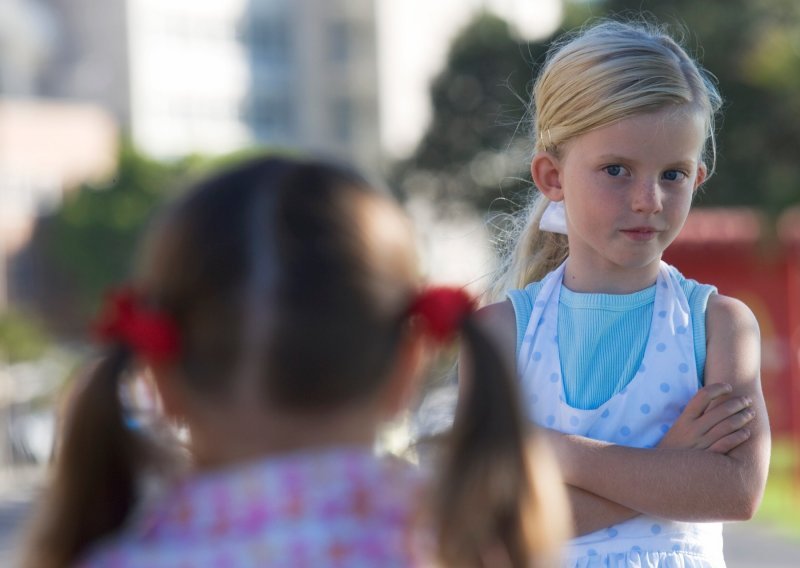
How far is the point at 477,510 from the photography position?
57.0 inches

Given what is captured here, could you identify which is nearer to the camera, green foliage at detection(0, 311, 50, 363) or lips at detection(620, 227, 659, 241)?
lips at detection(620, 227, 659, 241)

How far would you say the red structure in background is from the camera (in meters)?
17.0

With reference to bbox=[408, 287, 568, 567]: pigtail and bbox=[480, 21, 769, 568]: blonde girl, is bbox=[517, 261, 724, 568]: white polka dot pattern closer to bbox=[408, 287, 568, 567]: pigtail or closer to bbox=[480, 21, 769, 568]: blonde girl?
bbox=[480, 21, 769, 568]: blonde girl

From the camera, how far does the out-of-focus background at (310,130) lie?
60.0 feet

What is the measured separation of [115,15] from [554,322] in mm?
56224

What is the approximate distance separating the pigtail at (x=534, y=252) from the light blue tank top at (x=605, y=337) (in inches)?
7.1

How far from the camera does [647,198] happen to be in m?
2.30

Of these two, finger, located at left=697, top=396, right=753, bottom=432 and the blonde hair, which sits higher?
the blonde hair

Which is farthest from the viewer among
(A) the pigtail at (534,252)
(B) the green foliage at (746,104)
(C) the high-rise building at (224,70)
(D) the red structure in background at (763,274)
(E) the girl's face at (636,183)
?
(C) the high-rise building at (224,70)

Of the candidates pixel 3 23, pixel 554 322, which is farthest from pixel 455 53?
pixel 554 322

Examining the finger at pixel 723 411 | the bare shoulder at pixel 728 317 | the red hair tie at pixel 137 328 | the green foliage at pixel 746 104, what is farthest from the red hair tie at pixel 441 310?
the green foliage at pixel 746 104

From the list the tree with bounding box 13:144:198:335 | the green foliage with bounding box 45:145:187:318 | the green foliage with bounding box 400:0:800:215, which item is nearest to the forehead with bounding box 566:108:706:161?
the green foliage with bounding box 400:0:800:215

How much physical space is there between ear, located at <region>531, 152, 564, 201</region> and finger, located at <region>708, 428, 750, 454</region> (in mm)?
462

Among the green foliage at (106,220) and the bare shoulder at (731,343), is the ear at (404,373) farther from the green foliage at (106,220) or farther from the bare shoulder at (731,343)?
the green foliage at (106,220)
